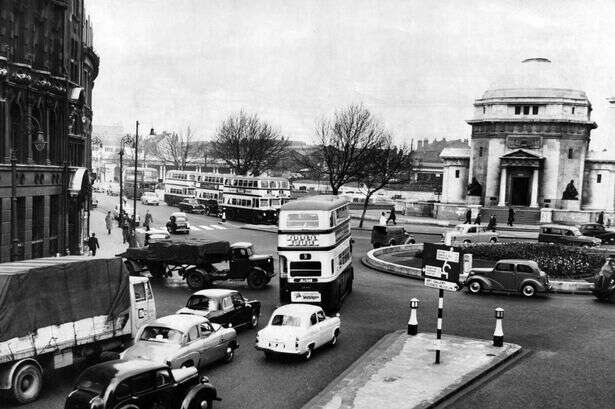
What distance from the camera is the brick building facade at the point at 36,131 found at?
1043 inches

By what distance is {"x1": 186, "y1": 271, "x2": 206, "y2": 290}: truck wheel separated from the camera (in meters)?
27.2

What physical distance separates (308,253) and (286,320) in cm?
465

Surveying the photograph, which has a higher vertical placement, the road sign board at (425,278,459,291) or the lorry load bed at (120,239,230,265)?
the road sign board at (425,278,459,291)

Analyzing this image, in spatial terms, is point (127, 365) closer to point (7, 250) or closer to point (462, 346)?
point (462, 346)

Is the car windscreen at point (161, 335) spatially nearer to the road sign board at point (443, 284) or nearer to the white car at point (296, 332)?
the white car at point (296, 332)

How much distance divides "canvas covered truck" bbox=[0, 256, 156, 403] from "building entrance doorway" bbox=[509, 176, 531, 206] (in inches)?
2431

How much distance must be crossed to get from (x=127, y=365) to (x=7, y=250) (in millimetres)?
17878

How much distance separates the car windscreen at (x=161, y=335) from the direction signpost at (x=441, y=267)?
6.65 m

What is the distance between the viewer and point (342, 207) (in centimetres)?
2422

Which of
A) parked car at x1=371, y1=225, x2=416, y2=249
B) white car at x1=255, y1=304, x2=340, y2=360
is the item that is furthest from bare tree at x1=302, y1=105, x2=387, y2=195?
white car at x1=255, y1=304, x2=340, y2=360

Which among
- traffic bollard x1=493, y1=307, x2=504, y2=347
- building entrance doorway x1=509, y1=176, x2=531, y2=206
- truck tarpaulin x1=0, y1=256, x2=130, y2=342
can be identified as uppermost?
building entrance doorway x1=509, y1=176, x2=531, y2=206

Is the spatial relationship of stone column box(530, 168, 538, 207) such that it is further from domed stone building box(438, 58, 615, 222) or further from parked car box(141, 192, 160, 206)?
parked car box(141, 192, 160, 206)

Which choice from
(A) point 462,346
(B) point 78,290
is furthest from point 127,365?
(A) point 462,346

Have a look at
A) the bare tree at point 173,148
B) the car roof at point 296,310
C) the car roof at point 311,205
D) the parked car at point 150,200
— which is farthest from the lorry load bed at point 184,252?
the bare tree at point 173,148
